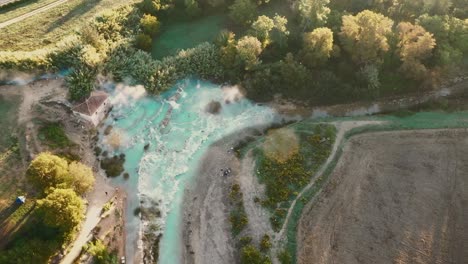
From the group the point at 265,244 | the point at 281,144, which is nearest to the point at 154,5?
the point at 281,144

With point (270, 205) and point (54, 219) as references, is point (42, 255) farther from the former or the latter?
point (270, 205)

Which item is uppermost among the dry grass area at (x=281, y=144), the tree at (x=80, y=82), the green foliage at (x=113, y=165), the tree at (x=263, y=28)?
the tree at (x=263, y=28)

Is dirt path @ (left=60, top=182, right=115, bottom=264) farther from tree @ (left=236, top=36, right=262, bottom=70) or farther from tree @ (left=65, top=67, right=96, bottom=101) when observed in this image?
tree @ (left=236, top=36, right=262, bottom=70)

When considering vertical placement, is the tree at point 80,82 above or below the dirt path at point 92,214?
above

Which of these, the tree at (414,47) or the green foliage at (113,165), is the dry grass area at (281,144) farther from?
the tree at (414,47)

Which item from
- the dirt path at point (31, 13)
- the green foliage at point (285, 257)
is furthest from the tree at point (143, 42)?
the green foliage at point (285, 257)

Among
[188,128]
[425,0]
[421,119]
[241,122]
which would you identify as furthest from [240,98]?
[425,0]

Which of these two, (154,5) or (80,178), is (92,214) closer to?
(80,178)

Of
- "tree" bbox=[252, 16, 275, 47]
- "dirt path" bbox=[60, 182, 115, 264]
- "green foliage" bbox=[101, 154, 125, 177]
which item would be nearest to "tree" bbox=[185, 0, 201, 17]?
"tree" bbox=[252, 16, 275, 47]
